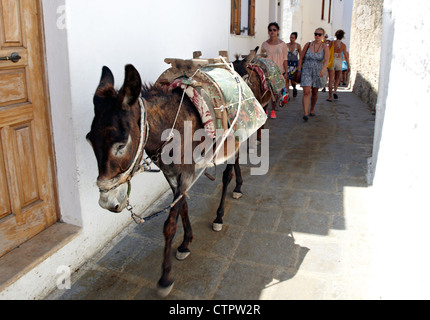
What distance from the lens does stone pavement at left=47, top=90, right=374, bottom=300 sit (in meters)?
2.70

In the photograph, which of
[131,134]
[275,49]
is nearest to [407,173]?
[131,134]

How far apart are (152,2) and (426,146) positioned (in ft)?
10.00

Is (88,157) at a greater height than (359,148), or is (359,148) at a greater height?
(88,157)

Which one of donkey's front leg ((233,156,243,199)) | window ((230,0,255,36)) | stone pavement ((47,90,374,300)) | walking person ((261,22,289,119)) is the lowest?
stone pavement ((47,90,374,300))

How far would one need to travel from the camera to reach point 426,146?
5.72 ft

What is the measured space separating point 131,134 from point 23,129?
949 mm

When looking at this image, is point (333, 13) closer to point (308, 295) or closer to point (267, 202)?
point (267, 202)

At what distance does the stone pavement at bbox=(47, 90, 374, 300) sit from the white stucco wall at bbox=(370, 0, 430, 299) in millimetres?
439

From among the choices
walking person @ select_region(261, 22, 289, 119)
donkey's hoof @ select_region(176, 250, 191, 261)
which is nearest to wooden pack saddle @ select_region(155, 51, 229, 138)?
donkey's hoof @ select_region(176, 250, 191, 261)

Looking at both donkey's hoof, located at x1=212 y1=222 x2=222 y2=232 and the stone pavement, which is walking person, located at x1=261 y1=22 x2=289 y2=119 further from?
donkey's hoof, located at x1=212 y1=222 x2=222 y2=232

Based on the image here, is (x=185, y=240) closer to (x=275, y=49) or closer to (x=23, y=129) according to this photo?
(x=23, y=129)

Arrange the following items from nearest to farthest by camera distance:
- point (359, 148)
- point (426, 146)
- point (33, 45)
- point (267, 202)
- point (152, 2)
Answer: point (426, 146), point (33, 45), point (152, 2), point (267, 202), point (359, 148)

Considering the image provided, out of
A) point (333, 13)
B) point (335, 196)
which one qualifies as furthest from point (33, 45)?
point (333, 13)

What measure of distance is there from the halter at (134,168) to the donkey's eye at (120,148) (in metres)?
0.12
